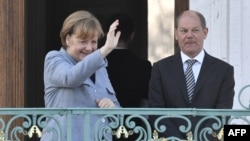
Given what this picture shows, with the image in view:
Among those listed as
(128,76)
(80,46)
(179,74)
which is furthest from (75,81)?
(128,76)

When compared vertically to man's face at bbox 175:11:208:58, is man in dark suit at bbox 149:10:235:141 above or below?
below

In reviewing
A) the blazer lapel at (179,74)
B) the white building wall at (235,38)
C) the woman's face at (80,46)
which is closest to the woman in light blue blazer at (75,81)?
the woman's face at (80,46)

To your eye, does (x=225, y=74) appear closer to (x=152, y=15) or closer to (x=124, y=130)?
(x=124, y=130)

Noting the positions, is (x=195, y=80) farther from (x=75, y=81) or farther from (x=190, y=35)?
(x=75, y=81)

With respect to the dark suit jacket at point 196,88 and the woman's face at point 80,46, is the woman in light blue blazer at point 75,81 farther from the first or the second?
the dark suit jacket at point 196,88

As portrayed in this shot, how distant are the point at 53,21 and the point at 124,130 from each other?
130 inches

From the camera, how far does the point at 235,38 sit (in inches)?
277

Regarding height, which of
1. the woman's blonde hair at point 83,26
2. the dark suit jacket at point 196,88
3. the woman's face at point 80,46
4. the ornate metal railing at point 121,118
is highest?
→ the woman's blonde hair at point 83,26

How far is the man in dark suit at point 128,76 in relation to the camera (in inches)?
265

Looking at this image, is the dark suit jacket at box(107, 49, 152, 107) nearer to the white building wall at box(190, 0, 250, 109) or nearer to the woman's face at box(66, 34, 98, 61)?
the white building wall at box(190, 0, 250, 109)

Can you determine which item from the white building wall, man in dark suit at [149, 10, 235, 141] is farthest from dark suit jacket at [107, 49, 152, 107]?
the white building wall

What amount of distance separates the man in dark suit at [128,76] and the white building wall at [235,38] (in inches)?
26.3

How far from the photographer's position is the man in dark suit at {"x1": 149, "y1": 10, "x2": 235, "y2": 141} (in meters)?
6.01

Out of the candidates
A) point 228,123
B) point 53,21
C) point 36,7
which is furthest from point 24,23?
point 228,123
